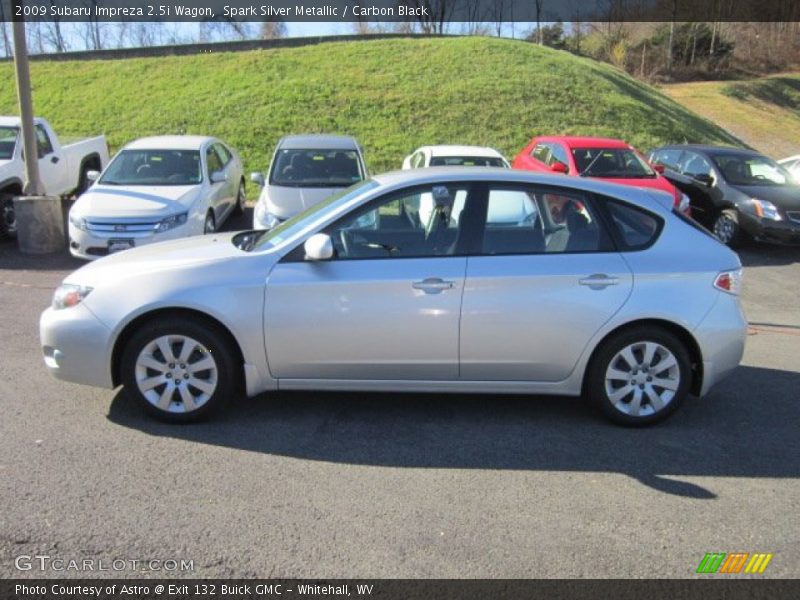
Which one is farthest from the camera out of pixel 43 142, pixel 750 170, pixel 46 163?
pixel 750 170

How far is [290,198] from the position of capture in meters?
9.03

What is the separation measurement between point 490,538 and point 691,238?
2.52m

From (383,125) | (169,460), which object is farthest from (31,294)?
(383,125)

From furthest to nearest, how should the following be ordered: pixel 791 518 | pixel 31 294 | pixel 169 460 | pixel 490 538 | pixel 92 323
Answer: pixel 31 294 → pixel 92 323 → pixel 169 460 → pixel 791 518 → pixel 490 538

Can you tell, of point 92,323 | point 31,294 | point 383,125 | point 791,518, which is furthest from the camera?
point 383,125

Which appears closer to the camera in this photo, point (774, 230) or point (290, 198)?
point (290, 198)

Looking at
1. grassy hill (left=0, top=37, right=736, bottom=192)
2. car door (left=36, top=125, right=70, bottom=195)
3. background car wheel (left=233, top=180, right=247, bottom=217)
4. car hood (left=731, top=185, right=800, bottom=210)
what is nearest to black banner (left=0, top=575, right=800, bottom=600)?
car hood (left=731, top=185, right=800, bottom=210)

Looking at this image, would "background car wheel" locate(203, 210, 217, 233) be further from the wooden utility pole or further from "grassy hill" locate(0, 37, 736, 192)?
"grassy hill" locate(0, 37, 736, 192)

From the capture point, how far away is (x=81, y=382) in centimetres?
429

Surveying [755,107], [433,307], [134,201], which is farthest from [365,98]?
[755,107]

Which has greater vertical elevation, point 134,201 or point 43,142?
point 43,142

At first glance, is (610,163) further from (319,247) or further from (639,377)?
(319,247)

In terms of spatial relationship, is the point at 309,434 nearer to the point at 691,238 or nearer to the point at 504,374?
the point at 504,374

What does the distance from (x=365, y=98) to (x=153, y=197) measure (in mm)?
14414
